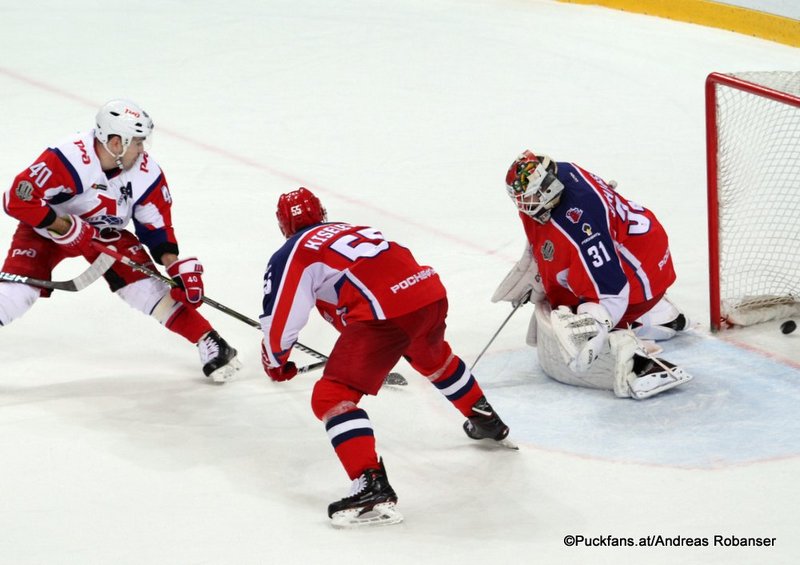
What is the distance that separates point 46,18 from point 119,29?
2.35 feet

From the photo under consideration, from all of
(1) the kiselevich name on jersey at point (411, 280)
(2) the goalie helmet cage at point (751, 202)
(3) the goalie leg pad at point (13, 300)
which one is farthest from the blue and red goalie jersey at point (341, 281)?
(2) the goalie helmet cage at point (751, 202)

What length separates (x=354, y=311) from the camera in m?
3.14

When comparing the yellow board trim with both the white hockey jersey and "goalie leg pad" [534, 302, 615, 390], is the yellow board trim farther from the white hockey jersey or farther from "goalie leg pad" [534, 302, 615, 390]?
the white hockey jersey

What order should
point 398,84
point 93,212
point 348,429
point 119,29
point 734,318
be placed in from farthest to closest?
point 119,29, point 398,84, point 734,318, point 93,212, point 348,429

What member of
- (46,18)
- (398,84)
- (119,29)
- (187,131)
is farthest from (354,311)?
(46,18)

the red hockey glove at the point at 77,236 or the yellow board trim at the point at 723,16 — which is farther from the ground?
A: the yellow board trim at the point at 723,16

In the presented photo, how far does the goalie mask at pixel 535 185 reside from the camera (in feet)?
12.1

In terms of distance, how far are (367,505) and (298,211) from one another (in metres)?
0.84

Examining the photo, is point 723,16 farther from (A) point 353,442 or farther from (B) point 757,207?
(A) point 353,442

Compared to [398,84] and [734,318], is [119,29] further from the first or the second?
[734,318]

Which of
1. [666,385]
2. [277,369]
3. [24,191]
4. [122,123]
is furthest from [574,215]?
[24,191]

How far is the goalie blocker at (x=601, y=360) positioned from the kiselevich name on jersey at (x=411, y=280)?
660mm

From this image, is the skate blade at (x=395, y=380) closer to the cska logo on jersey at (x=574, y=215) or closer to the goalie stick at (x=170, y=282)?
the goalie stick at (x=170, y=282)

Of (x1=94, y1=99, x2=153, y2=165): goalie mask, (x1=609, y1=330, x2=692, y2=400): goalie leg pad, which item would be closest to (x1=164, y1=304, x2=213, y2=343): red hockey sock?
(x1=94, y1=99, x2=153, y2=165): goalie mask
